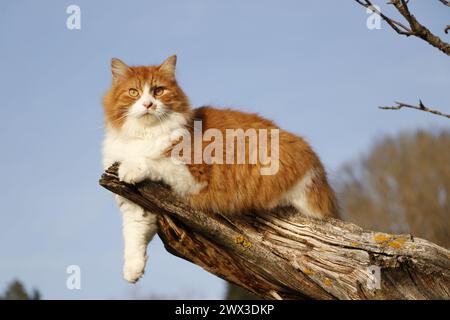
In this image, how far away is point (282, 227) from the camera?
4758mm

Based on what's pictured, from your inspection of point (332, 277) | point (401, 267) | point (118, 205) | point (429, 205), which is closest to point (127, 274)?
point (118, 205)

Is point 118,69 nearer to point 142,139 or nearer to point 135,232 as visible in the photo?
point 142,139

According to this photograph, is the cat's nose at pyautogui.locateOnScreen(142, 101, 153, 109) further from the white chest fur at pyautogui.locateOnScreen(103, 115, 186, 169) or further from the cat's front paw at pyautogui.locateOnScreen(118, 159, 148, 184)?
the cat's front paw at pyautogui.locateOnScreen(118, 159, 148, 184)

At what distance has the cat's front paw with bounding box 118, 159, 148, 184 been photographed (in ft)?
13.6

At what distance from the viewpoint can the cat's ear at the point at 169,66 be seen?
15.4 feet

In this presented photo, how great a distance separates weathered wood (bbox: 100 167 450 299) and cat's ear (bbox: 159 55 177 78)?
1062mm

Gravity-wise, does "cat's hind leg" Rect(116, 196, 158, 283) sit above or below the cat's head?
below

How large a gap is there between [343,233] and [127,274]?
179 centimetres

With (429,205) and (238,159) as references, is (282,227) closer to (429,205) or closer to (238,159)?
(238,159)

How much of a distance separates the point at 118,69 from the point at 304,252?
213cm

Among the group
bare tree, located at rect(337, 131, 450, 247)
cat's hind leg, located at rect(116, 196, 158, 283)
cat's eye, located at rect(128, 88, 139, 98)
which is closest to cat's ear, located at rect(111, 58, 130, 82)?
cat's eye, located at rect(128, 88, 139, 98)

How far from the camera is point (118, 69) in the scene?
4699 mm

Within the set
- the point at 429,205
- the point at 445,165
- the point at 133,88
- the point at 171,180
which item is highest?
the point at 133,88

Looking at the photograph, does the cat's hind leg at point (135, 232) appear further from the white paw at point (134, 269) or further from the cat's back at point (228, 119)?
the cat's back at point (228, 119)
